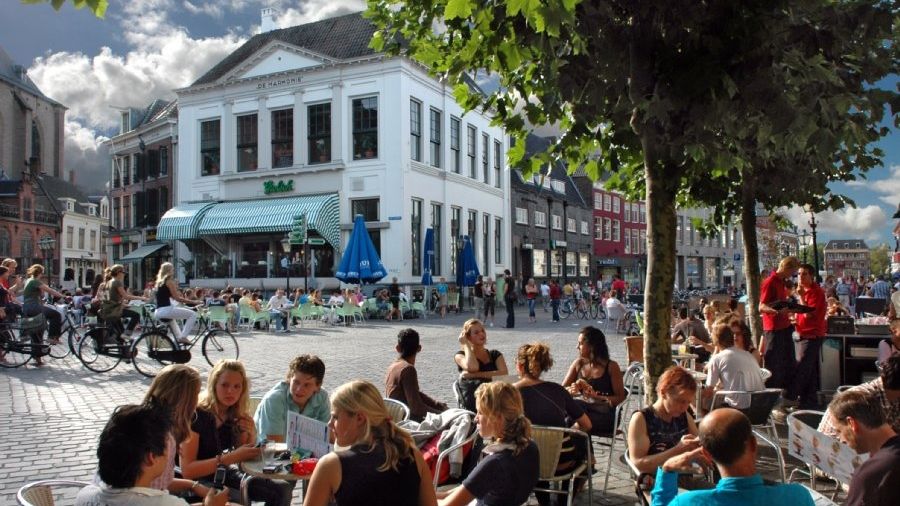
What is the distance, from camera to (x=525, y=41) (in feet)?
15.4

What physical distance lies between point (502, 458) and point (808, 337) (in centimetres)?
619

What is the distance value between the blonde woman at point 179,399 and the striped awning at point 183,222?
101 feet

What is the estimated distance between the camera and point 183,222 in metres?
33.1

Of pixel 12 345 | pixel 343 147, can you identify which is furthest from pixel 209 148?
pixel 12 345

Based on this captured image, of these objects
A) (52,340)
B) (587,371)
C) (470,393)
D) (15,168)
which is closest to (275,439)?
(470,393)

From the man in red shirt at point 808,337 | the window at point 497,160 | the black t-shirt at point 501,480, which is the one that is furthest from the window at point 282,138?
the black t-shirt at point 501,480

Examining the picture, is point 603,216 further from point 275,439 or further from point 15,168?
point 15,168

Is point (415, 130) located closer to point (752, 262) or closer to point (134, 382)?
point (134, 382)

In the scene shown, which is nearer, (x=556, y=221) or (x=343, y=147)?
(x=343, y=147)

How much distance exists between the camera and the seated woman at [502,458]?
345 centimetres

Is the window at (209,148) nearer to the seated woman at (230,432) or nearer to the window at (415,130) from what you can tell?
the window at (415,130)

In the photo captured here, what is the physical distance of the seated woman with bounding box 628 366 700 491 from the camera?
4.04m

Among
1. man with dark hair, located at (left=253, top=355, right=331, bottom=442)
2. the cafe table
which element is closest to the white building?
man with dark hair, located at (left=253, top=355, right=331, bottom=442)

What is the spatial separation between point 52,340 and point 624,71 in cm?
1233
